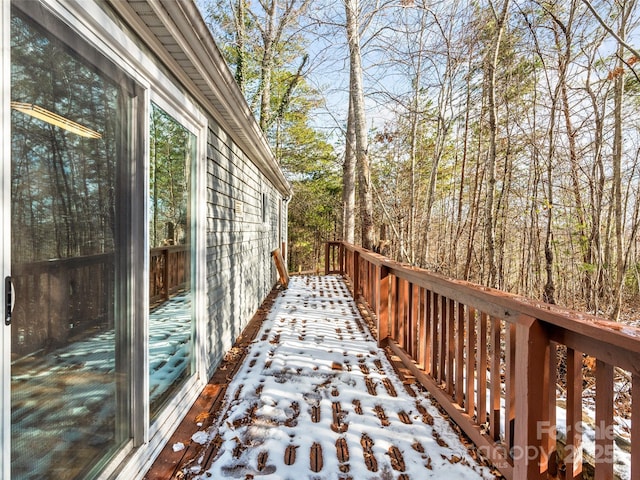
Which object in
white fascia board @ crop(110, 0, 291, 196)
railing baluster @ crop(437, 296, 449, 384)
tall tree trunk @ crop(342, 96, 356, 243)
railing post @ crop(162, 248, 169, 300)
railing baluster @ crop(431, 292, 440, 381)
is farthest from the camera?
tall tree trunk @ crop(342, 96, 356, 243)

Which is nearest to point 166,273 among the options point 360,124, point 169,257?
point 169,257

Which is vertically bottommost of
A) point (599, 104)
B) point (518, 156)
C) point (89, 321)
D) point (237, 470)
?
point (237, 470)

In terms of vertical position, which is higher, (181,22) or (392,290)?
(181,22)

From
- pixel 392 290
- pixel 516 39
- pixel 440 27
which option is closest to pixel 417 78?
pixel 440 27

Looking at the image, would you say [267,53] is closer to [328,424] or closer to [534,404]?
[328,424]

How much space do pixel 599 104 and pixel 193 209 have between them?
6.62 meters

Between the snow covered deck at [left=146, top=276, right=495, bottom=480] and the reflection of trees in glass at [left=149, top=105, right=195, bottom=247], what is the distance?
1247mm

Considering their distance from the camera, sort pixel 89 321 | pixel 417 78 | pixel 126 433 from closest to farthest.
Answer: pixel 89 321 < pixel 126 433 < pixel 417 78

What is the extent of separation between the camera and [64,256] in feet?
3.91

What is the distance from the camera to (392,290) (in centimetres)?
366

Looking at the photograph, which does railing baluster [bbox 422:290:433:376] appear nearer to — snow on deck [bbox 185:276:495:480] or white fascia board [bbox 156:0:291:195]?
Answer: snow on deck [bbox 185:276:495:480]

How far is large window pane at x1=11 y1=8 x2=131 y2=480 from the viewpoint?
103cm

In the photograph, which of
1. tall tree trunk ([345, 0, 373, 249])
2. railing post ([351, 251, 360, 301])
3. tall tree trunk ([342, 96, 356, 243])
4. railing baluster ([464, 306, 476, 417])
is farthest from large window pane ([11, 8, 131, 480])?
tall tree trunk ([342, 96, 356, 243])

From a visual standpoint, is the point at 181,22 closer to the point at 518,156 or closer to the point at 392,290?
the point at 392,290
